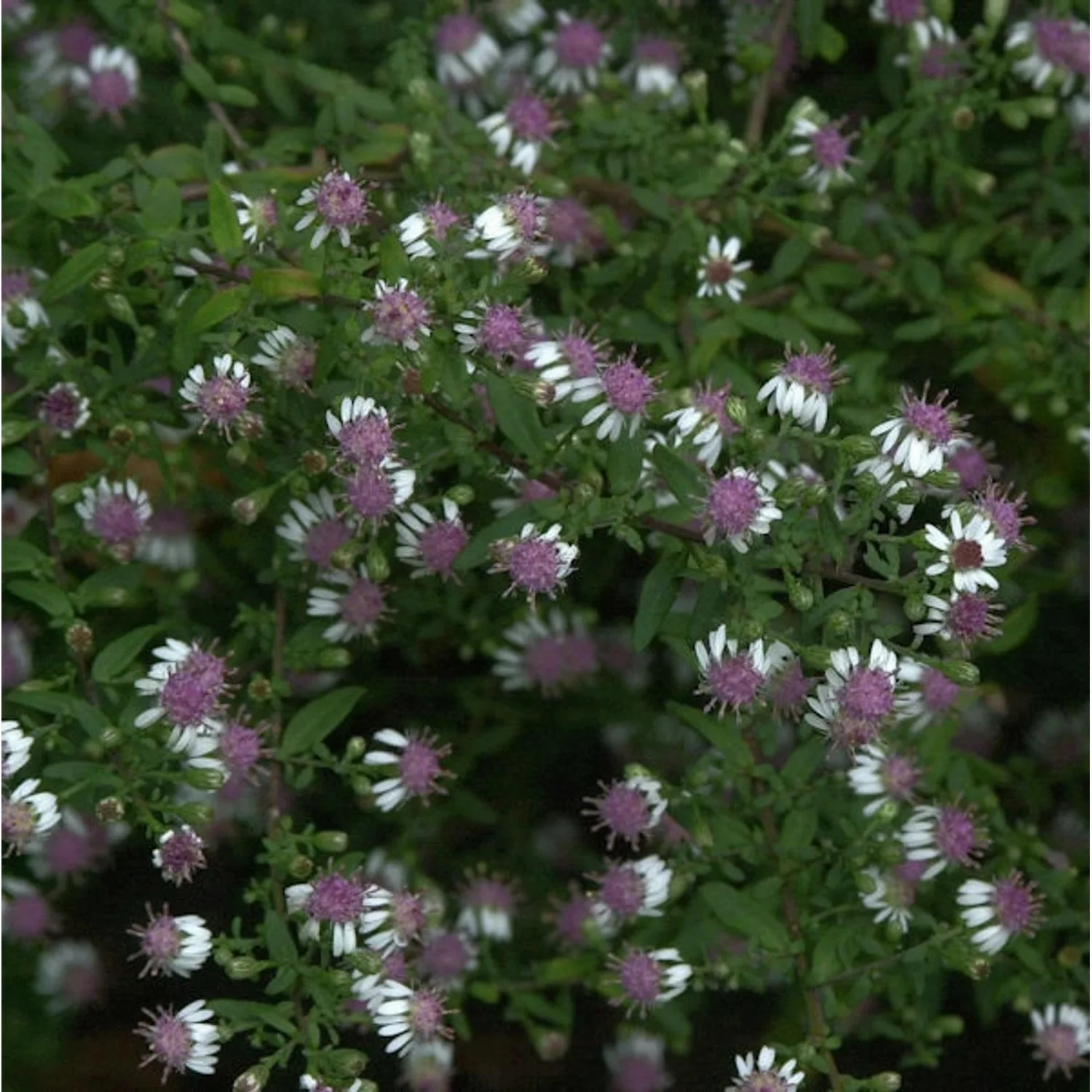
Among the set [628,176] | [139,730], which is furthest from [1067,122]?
[139,730]

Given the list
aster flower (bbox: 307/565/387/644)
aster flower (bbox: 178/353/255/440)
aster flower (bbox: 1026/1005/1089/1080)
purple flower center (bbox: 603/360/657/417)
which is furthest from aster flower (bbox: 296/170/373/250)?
aster flower (bbox: 1026/1005/1089/1080)

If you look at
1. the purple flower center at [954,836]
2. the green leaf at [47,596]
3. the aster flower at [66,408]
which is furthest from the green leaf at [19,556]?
the purple flower center at [954,836]

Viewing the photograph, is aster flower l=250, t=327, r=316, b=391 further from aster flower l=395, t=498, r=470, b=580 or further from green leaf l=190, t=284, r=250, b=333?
aster flower l=395, t=498, r=470, b=580

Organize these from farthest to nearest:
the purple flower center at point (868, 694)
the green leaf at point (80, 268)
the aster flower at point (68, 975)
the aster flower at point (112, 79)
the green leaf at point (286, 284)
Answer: the aster flower at point (68, 975), the aster flower at point (112, 79), the green leaf at point (80, 268), the green leaf at point (286, 284), the purple flower center at point (868, 694)

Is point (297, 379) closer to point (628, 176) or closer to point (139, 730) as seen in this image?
point (139, 730)

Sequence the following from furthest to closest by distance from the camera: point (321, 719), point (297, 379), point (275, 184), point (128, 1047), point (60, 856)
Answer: point (128, 1047) < point (60, 856) < point (275, 184) < point (321, 719) < point (297, 379)

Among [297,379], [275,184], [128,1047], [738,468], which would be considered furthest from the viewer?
[128,1047]

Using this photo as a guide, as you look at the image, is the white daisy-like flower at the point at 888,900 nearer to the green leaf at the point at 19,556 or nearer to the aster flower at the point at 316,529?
the aster flower at the point at 316,529
